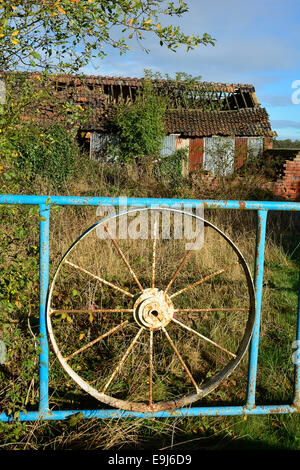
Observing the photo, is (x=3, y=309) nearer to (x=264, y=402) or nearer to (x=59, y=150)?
(x=264, y=402)

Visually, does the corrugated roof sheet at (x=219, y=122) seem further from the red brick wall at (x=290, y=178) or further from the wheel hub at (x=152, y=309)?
the wheel hub at (x=152, y=309)

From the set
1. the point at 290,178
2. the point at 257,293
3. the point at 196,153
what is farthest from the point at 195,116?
the point at 257,293

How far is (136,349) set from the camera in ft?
9.27

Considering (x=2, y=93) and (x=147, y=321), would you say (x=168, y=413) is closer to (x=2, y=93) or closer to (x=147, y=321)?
(x=147, y=321)

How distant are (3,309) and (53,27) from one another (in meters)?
2.41

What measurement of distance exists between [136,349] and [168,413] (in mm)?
725

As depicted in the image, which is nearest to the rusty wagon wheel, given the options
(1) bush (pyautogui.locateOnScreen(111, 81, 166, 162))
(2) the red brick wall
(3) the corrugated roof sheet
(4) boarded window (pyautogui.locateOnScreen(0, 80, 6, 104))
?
(4) boarded window (pyautogui.locateOnScreen(0, 80, 6, 104))

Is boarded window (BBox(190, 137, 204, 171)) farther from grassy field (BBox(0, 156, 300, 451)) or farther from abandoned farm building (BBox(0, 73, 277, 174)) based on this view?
grassy field (BBox(0, 156, 300, 451))

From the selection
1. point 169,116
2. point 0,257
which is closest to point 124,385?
point 0,257

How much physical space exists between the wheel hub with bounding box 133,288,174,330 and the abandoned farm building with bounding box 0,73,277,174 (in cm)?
1487

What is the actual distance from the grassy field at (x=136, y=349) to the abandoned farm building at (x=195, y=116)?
512 inches

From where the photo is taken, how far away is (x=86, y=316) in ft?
10.4

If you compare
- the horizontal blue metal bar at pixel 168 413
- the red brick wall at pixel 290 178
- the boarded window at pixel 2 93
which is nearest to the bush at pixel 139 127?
the red brick wall at pixel 290 178

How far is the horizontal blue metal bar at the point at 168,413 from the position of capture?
2049 millimetres
